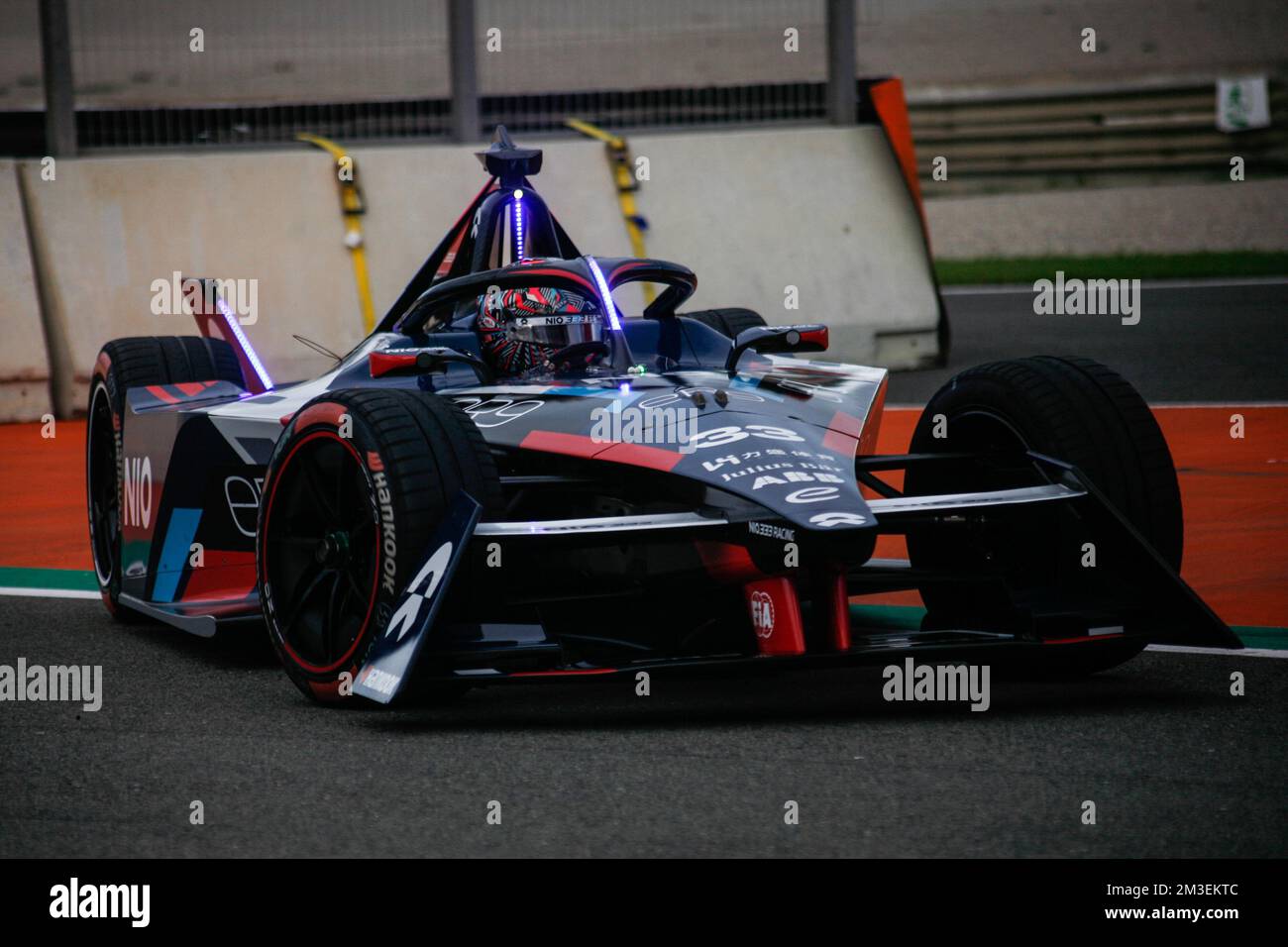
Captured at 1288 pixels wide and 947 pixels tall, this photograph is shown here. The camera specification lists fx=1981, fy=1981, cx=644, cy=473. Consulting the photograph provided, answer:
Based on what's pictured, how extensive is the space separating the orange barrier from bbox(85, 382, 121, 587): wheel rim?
83 cm

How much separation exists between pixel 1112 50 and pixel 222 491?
3372 cm

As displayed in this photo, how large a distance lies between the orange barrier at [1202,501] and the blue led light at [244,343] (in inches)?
57.9

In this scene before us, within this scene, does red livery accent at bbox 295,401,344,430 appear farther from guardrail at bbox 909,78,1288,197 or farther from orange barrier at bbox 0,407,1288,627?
guardrail at bbox 909,78,1288,197

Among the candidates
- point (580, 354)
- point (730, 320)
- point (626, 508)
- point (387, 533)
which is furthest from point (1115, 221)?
point (387, 533)

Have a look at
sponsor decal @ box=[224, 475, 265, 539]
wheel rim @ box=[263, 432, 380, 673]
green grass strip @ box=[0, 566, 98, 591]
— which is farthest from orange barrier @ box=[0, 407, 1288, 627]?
wheel rim @ box=[263, 432, 380, 673]

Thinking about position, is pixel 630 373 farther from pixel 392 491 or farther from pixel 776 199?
pixel 776 199

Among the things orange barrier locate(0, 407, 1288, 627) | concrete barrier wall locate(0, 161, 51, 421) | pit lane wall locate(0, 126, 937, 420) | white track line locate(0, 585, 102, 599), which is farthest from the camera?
pit lane wall locate(0, 126, 937, 420)

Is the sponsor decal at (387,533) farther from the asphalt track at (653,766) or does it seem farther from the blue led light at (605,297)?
the blue led light at (605,297)

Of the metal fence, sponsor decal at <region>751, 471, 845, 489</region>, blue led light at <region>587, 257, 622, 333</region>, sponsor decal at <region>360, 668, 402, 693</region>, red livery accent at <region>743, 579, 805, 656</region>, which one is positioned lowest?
sponsor decal at <region>360, 668, 402, 693</region>

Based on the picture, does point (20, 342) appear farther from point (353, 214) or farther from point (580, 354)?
point (580, 354)

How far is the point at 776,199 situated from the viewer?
14312mm

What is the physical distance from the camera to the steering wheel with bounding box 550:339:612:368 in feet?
22.2
